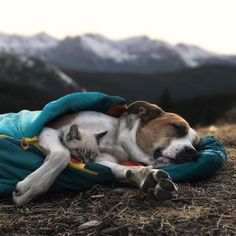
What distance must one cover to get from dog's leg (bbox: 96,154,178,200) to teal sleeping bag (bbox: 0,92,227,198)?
4.6 inches

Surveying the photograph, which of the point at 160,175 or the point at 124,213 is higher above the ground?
the point at 160,175

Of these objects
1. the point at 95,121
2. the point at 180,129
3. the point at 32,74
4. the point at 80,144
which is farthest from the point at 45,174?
the point at 32,74

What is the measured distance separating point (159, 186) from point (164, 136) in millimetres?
1062

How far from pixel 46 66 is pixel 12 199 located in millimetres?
74478

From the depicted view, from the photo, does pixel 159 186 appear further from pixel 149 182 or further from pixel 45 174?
pixel 45 174

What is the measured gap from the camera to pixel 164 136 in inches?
213

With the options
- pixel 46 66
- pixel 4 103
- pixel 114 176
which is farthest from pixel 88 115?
pixel 46 66

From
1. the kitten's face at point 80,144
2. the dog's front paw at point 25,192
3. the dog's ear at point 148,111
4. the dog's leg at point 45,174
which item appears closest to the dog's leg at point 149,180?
the kitten's face at point 80,144

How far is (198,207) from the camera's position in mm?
4371

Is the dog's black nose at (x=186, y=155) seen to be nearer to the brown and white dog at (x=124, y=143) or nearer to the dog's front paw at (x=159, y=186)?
the brown and white dog at (x=124, y=143)

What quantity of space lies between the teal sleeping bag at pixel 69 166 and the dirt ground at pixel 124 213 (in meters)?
0.11

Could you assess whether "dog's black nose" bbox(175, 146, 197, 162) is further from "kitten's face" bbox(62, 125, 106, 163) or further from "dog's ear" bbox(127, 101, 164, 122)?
"kitten's face" bbox(62, 125, 106, 163)

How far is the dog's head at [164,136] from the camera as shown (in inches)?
207

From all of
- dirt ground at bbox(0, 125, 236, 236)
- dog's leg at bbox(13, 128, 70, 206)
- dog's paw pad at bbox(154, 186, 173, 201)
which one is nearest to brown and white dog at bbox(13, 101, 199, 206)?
dog's leg at bbox(13, 128, 70, 206)
